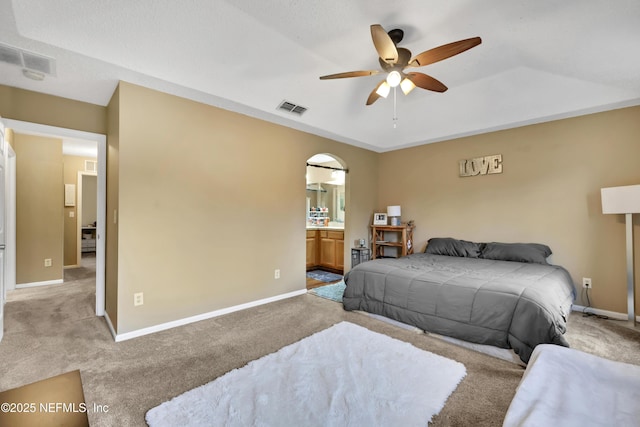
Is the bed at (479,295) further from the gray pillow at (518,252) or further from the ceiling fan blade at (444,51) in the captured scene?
the ceiling fan blade at (444,51)

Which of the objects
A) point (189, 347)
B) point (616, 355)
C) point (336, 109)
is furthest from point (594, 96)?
point (189, 347)

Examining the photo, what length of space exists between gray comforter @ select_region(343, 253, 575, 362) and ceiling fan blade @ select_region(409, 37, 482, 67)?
197 centimetres

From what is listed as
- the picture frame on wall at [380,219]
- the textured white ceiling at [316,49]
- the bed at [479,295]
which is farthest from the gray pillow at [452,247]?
the textured white ceiling at [316,49]

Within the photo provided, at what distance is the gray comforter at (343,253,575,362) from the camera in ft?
7.38

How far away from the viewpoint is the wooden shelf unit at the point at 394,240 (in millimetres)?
4996

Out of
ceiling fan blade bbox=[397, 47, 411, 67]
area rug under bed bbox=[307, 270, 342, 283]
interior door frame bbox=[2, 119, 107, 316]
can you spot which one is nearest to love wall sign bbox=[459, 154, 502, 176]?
ceiling fan blade bbox=[397, 47, 411, 67]

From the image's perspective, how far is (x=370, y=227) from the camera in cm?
552

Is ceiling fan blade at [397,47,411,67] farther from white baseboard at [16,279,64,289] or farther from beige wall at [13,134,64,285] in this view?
white baseboard at [16,279,64,289]

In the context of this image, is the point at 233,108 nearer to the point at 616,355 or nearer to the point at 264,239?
the point at 264,239

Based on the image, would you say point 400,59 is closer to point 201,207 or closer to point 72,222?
point 201,207

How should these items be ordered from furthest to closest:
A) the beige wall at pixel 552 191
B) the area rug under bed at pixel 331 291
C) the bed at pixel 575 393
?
the area rug under bed at pixel 331 291
the beige wall at pixel 552 191
the bed at pixel 575 393

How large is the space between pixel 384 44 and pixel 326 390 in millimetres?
2466

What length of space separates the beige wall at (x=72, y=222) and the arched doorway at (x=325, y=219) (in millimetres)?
5172

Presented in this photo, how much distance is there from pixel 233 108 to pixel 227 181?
34.9 inches
